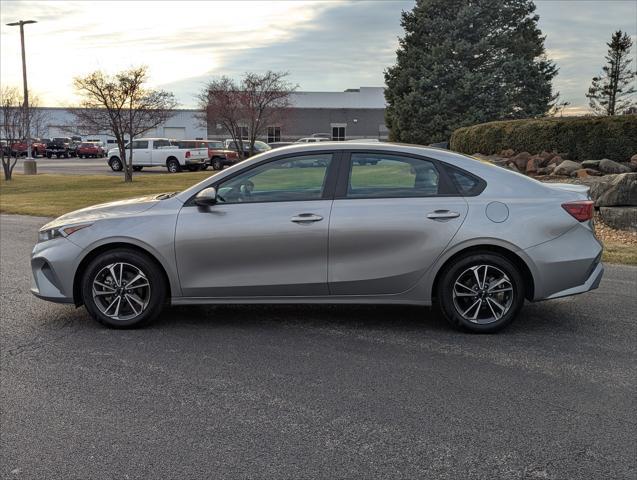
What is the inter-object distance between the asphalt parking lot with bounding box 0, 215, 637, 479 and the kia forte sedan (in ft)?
1.13

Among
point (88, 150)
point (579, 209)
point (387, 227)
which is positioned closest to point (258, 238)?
point (387, 227)

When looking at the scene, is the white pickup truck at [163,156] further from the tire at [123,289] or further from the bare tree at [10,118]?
the tire at [123,289]

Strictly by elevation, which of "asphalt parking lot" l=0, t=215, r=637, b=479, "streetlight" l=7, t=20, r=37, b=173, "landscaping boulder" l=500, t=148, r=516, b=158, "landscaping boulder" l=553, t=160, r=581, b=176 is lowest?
"asphalt parking lot" l=0, t=215, r=637, b=479

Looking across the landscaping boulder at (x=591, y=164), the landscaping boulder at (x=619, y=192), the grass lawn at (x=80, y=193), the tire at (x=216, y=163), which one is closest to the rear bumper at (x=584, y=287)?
the grass lawn at (x=80, y=193)

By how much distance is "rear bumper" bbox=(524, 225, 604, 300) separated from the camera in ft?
18.0

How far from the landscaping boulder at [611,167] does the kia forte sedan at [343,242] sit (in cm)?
939

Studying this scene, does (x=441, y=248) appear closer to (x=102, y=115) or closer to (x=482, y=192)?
(x=482, y=192)

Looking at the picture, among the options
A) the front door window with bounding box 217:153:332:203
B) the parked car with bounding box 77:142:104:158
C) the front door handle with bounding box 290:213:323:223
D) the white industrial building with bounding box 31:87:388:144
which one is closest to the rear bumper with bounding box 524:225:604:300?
the front door handle with bounding box 290:213:323:223

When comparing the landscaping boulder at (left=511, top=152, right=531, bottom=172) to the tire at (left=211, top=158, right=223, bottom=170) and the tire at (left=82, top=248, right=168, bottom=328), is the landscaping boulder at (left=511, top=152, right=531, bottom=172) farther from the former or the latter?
the tire at (left=211, top=158, right=223, bottom=170)

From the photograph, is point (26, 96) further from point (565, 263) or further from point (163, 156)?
point (565, 263)

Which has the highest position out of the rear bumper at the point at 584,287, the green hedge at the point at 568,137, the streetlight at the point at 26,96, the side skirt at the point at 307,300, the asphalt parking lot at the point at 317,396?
the streetlight at the point at 26,96

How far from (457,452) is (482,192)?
269 centimetres

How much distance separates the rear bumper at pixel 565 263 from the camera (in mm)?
5477

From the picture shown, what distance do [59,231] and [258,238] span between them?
1.79m
